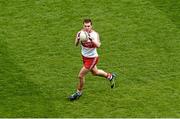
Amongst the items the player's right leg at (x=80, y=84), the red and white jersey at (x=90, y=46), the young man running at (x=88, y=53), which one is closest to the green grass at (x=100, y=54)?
the player's right leg at (x=80, y=84)

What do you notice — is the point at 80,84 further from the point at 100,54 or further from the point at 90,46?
the point at 100,54

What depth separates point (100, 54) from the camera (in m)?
17.5

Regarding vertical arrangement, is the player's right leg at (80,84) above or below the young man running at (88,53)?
below

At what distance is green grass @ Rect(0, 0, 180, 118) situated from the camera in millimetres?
14359

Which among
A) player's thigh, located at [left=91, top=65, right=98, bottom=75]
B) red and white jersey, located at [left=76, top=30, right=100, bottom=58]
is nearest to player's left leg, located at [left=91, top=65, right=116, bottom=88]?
player's thigh, located at [left=91, top=65, right=98, bottom=75]

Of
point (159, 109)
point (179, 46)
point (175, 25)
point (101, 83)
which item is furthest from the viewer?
point (175, 25)

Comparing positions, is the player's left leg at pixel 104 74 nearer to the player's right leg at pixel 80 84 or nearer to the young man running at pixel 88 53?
the young man running at pixel 88 53

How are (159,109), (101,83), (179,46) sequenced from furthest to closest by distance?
(179,46) < (101,83) < (159,109)

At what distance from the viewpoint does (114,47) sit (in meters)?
17.8

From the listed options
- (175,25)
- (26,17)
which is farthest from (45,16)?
(175,25)

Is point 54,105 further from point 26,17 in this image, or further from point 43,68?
point 26,17

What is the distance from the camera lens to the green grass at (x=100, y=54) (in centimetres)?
1436

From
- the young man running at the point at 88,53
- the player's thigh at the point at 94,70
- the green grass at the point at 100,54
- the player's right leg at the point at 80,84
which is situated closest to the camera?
the young man running at the point at 88,53

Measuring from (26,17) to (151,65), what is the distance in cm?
536
